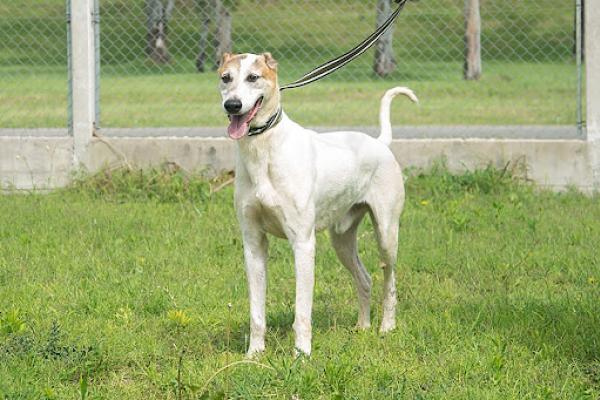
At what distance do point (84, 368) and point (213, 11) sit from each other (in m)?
7.03

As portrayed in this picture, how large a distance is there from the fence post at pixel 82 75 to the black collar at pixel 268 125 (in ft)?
18.4

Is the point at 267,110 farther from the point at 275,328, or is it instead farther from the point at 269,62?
the point at 275,328

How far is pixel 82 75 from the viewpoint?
1117cm

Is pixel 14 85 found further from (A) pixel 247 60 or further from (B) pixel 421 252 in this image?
(A) pixel 247 60

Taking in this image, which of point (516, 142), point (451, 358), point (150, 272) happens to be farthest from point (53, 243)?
point (516, 142)

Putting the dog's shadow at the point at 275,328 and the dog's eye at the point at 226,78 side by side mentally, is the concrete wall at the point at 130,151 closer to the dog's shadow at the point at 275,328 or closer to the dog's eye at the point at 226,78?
the dog's shadow at the point at 275,328

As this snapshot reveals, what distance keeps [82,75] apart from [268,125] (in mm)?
Answer: 5800

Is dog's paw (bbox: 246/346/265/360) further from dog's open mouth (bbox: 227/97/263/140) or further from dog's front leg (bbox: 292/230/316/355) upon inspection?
dog's open mouth (bbox: 227/97/263/140)

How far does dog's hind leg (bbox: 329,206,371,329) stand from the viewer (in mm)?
6684

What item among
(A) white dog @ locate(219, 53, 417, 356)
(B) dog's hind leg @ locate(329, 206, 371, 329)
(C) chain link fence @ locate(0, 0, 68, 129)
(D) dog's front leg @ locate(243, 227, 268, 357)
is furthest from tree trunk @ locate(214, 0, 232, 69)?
(D) dog's front leg @ locate(243, 227, 268, 357)

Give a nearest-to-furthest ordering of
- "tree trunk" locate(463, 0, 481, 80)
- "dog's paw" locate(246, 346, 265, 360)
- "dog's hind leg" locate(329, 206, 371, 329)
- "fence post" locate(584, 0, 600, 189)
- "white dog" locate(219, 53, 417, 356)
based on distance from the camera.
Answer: "white dog" locate(219, 53, 417, 356) → "dog's paw" locate(246, 346, 265, 360) → "dog's hind leg" locate(329, 206, 371, 329) → "fence post" locate(584, 0, 600, 189) → "tree trunk" locate(463, 0, 481, 80)

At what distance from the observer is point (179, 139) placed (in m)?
11.1

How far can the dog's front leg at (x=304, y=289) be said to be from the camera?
19.1ft

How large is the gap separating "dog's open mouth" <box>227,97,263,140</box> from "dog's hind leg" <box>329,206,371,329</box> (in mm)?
1262
